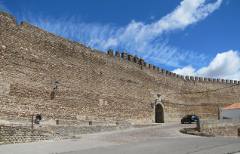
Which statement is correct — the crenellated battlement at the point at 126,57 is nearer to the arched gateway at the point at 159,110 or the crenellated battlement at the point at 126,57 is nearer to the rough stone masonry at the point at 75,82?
the rough stone masonry at the point at 75,82

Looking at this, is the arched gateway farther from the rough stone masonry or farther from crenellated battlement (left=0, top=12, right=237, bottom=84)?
crenellated battlement (left=0, top=12, right=237, bottom=84)

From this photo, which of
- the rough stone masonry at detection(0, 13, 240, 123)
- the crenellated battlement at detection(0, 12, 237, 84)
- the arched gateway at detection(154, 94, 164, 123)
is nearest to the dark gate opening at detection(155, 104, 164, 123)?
the arched gateway at detection(154, 94, 164, 123)

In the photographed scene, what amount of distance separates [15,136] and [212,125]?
513 inches

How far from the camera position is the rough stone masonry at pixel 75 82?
52.1 ft

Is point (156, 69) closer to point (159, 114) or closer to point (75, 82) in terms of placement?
point (159, 114)

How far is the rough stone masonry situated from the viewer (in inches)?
626

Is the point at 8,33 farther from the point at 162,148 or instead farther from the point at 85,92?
the point at 162,148

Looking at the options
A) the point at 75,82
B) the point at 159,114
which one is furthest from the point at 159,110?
the point at 75,82

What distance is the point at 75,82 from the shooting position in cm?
1966

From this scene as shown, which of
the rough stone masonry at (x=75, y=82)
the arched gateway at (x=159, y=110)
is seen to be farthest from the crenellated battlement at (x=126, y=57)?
the arched gateway at (x=159, y=110)

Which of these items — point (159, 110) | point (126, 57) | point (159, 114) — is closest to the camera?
point (126, 57)

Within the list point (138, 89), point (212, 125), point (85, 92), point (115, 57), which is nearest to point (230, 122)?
point (212, 125)

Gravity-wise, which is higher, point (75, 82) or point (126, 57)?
point (126, 57)

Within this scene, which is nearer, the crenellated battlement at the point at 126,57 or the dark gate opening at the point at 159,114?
the crenellated battlement at the point at 126,57
